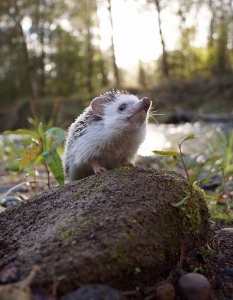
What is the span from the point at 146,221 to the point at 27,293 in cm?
71

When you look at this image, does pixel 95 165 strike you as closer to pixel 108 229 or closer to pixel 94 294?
pixel 108 229

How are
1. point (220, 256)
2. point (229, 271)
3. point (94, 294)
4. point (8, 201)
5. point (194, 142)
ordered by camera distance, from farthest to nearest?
point (194, 142) → point (8, 201) → point (220, 256) → point (229, 271) → point (94, 294)

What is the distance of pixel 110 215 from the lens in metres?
1.99

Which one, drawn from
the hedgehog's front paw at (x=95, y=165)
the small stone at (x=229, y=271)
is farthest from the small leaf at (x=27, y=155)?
the small stone at (x=229, y=271)

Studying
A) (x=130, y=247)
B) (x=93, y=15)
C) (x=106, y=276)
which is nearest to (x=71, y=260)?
(x=106, y=276)

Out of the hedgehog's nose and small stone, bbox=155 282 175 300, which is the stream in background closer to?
the hedgehog's nose

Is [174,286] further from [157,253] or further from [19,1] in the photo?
[19,1]

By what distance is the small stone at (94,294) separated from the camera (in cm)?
152

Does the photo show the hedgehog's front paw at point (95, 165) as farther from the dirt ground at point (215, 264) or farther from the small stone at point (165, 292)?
the small stone at point (165, 292)

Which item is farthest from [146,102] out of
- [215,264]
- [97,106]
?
[215,264]

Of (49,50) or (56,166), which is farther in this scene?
(49,50)

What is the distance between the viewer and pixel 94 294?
153cm

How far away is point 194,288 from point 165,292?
13 centimetres

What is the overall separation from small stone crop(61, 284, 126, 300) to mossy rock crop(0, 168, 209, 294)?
0.09 metres
